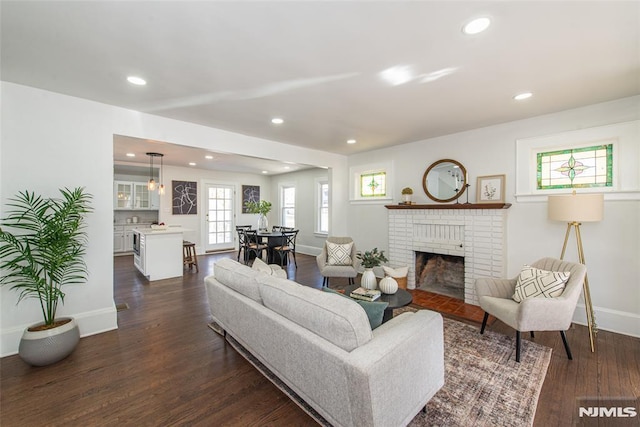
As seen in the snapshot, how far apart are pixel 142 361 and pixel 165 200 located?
558 centimetres

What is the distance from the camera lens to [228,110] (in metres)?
3.08

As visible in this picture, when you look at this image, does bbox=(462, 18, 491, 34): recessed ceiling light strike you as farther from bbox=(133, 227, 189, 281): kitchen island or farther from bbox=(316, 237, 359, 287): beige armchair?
bbox=(133, 227, 189, 281): kitchen island

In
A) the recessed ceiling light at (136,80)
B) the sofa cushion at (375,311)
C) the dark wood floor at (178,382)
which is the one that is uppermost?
the recessed ceiling light at (136,80)

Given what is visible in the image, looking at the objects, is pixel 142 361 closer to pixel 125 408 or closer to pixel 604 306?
pixel 125 408

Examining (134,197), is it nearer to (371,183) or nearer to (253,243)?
(253,243)

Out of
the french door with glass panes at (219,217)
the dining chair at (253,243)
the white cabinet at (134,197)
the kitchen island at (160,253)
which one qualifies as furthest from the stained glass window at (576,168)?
the white cabinet at (134,197)

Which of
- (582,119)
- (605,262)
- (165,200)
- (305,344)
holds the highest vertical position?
(582,119)

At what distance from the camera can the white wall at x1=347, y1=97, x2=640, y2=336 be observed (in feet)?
9.14

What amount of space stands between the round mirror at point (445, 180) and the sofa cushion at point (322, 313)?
10.6ft

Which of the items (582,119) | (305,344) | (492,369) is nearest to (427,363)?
(305,344)

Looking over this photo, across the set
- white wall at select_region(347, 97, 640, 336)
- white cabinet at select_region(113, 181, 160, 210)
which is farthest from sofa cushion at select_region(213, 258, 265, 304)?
white cabinet at select_region(113, 181, 160, 210)

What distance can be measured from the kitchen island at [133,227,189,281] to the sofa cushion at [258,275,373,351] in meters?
3.89

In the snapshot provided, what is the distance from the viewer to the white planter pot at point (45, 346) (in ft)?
7.15

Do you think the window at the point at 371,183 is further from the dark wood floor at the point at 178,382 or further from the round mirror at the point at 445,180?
the dark wood floor at the point at 178,382
